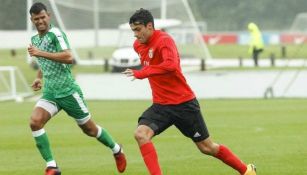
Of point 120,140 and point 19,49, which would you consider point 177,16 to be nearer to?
point 19,49

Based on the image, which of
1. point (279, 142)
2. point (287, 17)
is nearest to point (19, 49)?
point (287, 17)

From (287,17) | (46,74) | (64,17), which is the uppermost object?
(46,74)

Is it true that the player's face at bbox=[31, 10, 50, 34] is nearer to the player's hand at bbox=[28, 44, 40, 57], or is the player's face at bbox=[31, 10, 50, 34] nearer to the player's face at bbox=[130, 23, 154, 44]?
the player's hand at bbox=[28, 44, 40, 57]

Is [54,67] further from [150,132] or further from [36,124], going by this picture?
[150,132]

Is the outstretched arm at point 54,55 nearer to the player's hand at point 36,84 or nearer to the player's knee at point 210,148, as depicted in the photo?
the player's hand at point 36,84

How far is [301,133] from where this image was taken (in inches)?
691

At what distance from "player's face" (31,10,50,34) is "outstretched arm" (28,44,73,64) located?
338 mm

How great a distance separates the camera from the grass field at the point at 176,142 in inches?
508

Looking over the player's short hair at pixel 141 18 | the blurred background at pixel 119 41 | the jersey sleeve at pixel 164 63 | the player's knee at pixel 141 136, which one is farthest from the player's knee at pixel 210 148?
the blurred background at pixel 119 41

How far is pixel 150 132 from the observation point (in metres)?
10.7

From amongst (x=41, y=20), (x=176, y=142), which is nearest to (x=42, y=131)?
(x=41, y=20)

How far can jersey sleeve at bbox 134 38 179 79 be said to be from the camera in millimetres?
10375

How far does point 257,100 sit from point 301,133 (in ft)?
35.3

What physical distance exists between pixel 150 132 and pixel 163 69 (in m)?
0.78
